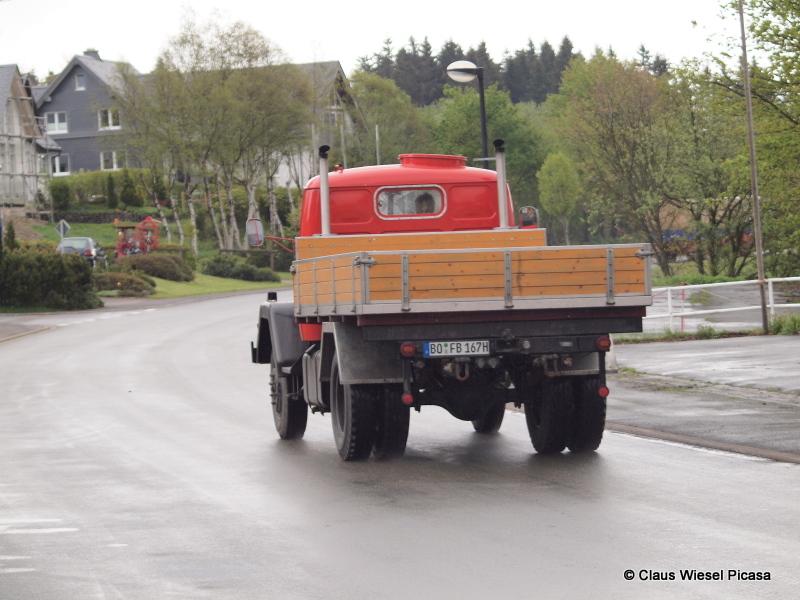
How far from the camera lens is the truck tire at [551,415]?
12594 millimetres

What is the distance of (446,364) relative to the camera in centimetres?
1192

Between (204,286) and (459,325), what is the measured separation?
172ft

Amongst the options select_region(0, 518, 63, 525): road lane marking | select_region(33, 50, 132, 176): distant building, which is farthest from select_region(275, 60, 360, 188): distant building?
select_region(0, 518, 63, 525): road lane marking

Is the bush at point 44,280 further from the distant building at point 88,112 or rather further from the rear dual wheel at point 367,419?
the distant building at point 88,112

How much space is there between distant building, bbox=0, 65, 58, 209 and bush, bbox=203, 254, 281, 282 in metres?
20.7

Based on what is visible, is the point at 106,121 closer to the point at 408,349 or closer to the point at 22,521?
the point at 408,349

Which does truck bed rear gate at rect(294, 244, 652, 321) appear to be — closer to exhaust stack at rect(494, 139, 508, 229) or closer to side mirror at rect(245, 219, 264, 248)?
side mirror at rect(245, 219, 264, 248)

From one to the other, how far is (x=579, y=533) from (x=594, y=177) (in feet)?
192

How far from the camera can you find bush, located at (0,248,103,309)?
48.3 metres

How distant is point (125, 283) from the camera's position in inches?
2216

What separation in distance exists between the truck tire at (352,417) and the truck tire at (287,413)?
6.40 feet

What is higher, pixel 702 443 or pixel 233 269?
pixel 233 269

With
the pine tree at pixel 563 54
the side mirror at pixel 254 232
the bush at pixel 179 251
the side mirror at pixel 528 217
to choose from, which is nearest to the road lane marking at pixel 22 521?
the side mirror at pixel 254 232

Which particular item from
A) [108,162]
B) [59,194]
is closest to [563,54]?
[108,162]
